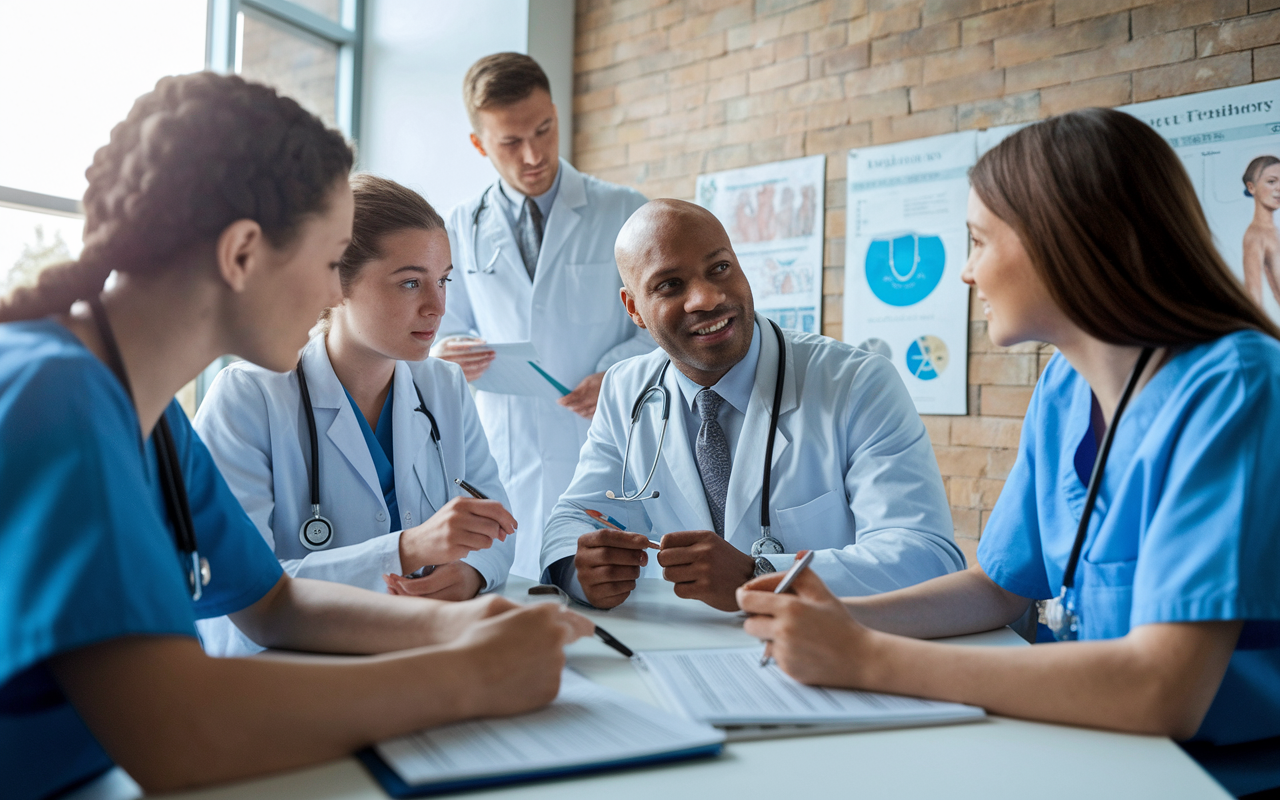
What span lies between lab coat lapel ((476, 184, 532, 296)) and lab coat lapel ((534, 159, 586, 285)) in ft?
0.22

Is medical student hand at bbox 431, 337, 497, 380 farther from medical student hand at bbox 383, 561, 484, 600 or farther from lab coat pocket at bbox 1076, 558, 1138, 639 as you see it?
lab coat pocket at bbox 1076, 558, 1138, 639

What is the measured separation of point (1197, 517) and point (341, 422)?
1.41m

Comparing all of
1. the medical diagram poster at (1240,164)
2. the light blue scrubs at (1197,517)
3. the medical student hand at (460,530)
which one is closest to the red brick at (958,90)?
the medical diagram poster at (1240,164)

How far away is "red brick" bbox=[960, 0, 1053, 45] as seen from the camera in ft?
10.5

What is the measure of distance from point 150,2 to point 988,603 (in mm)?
4219

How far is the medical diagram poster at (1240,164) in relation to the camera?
2809 millimetres

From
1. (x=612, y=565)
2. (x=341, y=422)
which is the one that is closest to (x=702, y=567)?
(x=612, y=565)

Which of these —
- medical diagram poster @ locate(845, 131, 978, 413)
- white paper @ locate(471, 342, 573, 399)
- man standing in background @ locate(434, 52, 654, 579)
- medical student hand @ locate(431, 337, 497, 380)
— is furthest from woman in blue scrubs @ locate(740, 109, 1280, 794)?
medical diagram poster @ locate(845, 131, 978, 413)

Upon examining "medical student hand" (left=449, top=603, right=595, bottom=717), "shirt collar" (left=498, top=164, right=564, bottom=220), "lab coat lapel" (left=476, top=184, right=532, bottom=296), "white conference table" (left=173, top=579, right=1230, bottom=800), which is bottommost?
"white conference table" (left=173, top=579, right=1230, bottom=800)

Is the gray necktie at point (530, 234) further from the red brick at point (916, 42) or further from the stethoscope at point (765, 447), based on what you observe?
the red brick at point (916, 42)

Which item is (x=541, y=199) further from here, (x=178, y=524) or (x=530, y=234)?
(x=178, y=524)

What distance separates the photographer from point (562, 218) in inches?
118

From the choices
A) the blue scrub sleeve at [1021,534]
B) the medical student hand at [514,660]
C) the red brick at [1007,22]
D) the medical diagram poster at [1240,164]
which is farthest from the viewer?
the red brick at [1007,22]

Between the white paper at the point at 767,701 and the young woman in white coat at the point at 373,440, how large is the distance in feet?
1.61
